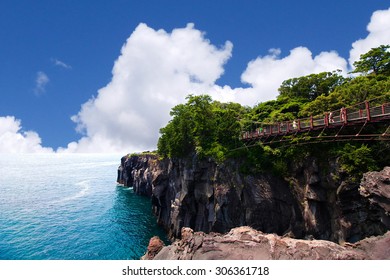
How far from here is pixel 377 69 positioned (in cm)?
4450

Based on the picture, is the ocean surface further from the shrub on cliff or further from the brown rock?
the brown rock

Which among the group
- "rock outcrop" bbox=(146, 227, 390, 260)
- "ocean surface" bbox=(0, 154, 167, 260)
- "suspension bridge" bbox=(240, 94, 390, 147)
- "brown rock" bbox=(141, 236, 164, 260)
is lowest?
"ocean surface" bbox=(0, 154, 167, 260)

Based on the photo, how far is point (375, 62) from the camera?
45250mm

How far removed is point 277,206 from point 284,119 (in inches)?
715

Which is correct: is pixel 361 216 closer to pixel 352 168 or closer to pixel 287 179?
pixel 352 168

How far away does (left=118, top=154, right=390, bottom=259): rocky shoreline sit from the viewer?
45.3 ft

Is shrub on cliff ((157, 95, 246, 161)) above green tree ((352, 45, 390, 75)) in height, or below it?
below

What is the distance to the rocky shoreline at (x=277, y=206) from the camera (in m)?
13.8

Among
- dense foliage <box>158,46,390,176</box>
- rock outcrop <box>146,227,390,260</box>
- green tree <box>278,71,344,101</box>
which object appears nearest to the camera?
rock outcrop <box>146,227,390,260</box>

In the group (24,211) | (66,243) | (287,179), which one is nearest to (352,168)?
(287,179)

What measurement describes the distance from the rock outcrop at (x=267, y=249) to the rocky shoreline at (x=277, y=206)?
61mm

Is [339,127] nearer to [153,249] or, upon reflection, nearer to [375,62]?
[153,249]

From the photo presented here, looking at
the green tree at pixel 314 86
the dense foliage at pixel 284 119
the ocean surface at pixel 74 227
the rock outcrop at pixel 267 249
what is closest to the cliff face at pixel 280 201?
the dense foliage at pixel 284 119

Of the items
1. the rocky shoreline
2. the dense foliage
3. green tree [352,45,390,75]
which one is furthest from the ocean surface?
green tree [352,45,390,75]
